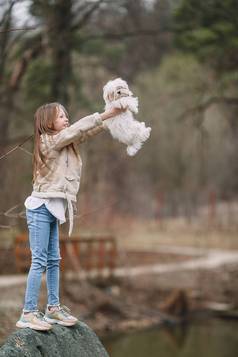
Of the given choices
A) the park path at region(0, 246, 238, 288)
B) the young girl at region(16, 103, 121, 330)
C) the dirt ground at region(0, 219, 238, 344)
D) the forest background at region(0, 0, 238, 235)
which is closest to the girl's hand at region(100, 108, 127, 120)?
the young girl at region(16, 103, 121, 330)

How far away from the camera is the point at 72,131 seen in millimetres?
4461

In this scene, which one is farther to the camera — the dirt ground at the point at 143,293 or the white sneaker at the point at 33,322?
the dirt ground at the point at 143,293

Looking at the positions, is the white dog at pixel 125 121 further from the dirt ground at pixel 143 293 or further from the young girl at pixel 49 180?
the dirt ground at pixel 143 293

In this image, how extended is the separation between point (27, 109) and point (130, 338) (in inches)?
205

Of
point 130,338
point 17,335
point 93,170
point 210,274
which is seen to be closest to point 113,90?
point 17,335

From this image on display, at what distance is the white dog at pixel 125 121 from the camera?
14.8ft

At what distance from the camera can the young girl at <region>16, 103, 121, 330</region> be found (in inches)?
177

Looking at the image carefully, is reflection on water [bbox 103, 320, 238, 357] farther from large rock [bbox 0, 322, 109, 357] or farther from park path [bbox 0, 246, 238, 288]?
large rock [bbox 0, 322, 109, 357]

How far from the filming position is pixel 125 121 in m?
4.52

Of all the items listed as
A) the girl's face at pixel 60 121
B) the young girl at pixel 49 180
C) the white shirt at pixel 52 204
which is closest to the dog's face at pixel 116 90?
the young girl at pixel 49 180

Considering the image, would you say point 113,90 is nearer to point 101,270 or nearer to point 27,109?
point 27,109

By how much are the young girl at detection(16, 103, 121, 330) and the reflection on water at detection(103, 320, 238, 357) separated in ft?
28.7

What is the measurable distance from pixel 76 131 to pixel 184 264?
15962mm

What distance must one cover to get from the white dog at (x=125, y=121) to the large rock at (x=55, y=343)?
1230 mm
